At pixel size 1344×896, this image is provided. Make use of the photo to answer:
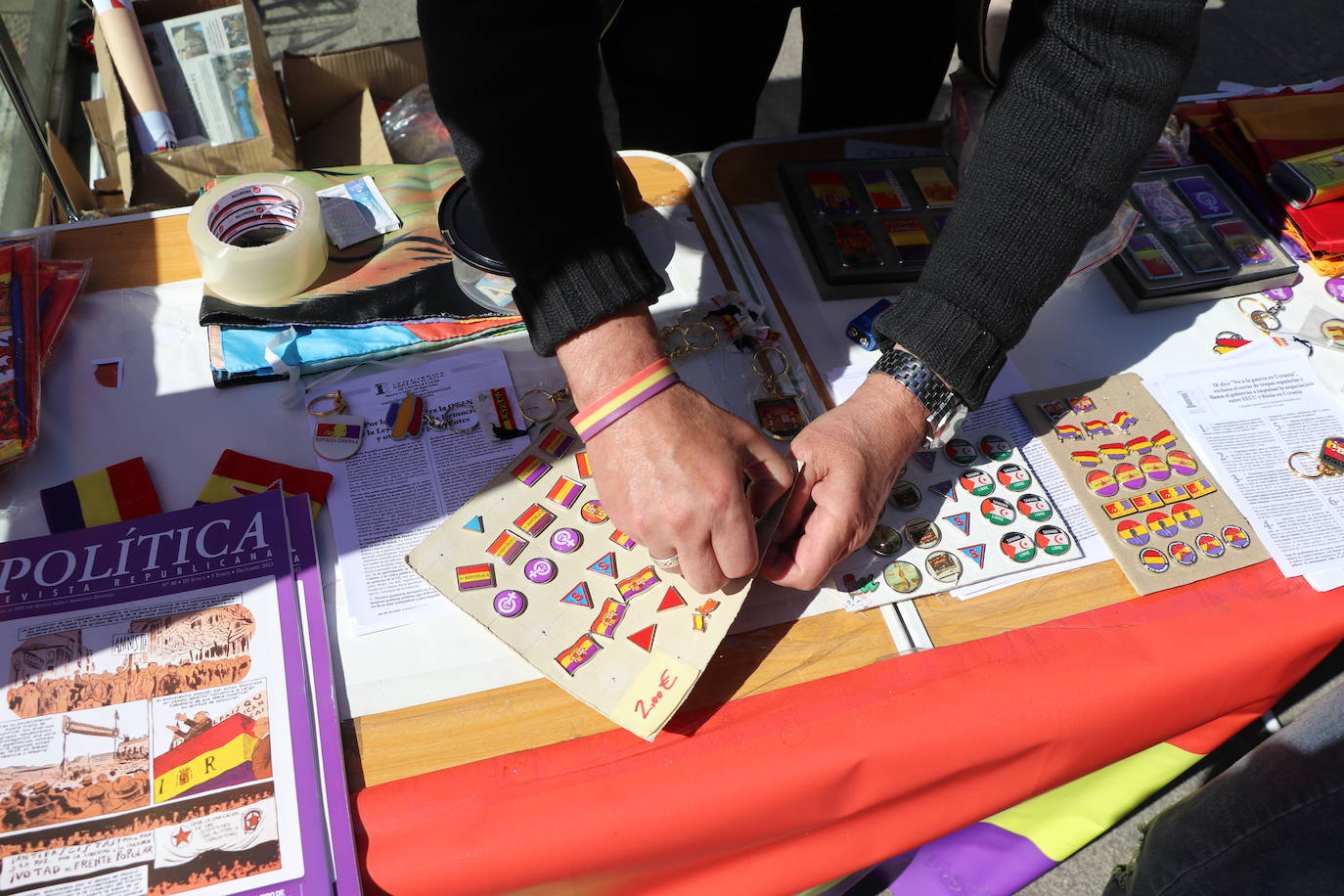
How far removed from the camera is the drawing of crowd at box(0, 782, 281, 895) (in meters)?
0.68

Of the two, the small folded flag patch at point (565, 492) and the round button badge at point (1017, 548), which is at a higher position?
the small folded flag patch at point (565, 492)

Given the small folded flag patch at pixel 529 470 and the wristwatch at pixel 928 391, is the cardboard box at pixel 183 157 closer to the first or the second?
the small folded flag patch at pixel 529 470

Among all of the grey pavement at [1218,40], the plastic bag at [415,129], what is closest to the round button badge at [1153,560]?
the grey pavement at [1218,40]

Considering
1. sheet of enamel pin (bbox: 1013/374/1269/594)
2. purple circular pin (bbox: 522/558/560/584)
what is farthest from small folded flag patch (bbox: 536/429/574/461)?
sheet of enamel pin (bbox: 1013/374/1269/594)

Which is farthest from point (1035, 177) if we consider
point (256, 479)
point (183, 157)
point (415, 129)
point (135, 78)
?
point (135, 78)

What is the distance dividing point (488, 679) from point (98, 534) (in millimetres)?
407

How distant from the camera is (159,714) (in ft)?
2.46

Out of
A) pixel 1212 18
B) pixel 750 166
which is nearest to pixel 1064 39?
pixel 750 166

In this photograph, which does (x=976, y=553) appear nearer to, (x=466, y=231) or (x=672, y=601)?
(x=672, y=601)

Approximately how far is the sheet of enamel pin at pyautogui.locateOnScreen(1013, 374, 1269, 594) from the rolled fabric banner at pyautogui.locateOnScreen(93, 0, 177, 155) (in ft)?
5.17

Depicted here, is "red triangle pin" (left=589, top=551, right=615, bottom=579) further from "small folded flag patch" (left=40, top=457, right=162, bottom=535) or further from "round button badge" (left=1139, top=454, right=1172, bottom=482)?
"round button badge" (left=1139, top=454, right=1172, bottom=482)

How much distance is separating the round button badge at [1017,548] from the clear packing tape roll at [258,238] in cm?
87

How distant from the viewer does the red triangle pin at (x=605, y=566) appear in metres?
0.86

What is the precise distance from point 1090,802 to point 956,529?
16.8 inches
